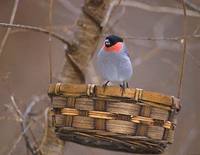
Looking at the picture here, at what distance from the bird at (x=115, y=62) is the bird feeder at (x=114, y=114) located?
158 mm

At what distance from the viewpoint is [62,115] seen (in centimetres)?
156

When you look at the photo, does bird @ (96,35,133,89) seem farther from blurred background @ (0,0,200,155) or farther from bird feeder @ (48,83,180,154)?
blurred background @ (0,0,200,155)

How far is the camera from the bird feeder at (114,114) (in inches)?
58.8

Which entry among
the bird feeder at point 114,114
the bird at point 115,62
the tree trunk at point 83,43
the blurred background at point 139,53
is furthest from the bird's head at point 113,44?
the blurred background at point 139,53

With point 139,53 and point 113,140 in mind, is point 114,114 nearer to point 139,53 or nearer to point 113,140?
point 113,140

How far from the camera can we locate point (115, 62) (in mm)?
1677

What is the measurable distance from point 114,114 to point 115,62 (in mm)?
232

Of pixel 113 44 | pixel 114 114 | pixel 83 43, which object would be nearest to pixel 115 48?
pixel 113 44

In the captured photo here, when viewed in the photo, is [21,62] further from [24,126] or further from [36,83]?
[24,126]

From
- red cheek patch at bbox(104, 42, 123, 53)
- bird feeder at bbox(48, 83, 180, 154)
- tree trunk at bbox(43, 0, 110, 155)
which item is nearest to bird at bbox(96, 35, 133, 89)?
red cheek patch at bbox(104, 42, 123, 53)

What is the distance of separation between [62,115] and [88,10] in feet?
2.54

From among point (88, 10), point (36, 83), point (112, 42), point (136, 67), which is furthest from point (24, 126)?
point (136, 67)

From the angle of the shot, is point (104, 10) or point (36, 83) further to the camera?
point (36, 83)

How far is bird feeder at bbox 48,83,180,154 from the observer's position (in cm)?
149
